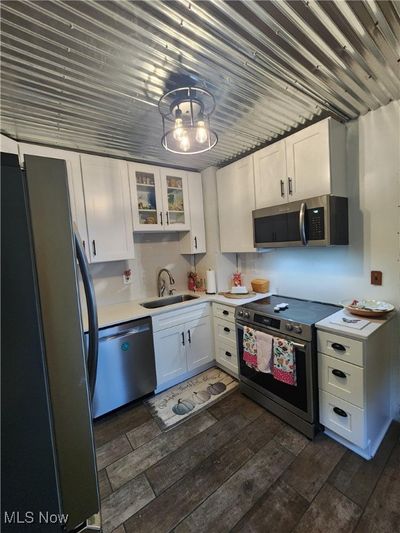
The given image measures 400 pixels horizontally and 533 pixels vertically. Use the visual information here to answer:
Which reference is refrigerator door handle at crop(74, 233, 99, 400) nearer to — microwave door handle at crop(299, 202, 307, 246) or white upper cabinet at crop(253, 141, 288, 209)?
microwave door handle at crop(299, 202, 307, 246)

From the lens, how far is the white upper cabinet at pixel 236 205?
259cm

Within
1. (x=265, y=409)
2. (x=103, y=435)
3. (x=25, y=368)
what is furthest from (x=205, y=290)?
(x=25, y=368)

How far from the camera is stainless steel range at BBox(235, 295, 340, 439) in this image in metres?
1.77

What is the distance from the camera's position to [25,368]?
688 millimetres

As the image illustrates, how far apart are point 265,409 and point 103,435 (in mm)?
1450

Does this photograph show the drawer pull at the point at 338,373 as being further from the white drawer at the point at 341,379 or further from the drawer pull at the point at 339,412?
the drawer pull at the point at 339,412

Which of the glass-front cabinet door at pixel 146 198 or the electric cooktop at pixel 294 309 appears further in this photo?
the glass-front cabinet door at pixel 146 198

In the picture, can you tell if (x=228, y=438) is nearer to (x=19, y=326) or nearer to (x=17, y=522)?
(x=17, y=522)

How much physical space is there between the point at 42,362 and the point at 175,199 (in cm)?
249

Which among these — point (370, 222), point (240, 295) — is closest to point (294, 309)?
point (240, 295)

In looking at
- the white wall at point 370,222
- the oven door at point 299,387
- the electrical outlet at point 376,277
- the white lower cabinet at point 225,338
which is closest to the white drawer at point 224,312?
the white lower cabinet at point 225,338

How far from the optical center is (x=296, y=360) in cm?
182

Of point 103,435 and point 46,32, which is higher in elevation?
point 46,32

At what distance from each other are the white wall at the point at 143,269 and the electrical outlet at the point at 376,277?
219 cm
